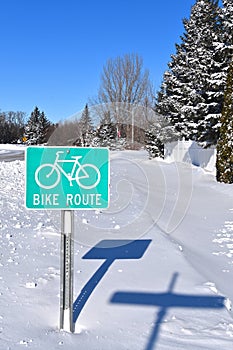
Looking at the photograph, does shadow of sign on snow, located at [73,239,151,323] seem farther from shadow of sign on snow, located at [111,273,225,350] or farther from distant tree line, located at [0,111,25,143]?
distant tree line, located at [0,111,25,143]

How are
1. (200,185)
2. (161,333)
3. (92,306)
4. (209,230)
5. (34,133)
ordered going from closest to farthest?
(161,333) → (92,306) → (209,230) → (200,185) → (34,133)

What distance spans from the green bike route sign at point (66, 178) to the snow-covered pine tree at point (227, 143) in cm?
976

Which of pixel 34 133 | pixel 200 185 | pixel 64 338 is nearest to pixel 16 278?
pixel 64 338

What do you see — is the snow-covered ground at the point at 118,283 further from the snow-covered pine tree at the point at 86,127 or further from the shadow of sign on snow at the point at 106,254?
the snow-covered pine tree at the point at 86,127

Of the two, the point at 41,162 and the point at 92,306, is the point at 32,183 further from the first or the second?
the point at 92,306

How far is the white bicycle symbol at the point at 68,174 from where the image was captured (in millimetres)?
2203

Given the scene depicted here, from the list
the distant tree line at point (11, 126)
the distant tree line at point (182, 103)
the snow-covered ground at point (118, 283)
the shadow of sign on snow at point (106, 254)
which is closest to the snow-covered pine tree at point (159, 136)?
the distant tree line at point (182, 103)

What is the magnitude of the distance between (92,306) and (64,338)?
0.56 m

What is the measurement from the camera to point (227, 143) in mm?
11438

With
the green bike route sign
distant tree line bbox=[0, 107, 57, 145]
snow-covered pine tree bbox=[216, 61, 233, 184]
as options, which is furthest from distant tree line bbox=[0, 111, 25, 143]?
the green bike route sign

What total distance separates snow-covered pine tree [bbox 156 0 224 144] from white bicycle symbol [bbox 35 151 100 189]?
45.2 ft

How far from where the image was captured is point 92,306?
2.71 m

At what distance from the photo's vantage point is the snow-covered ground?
227cm

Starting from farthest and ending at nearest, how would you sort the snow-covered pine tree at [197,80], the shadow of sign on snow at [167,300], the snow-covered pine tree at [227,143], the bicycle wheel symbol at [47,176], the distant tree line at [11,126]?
the distant tree line at [11,126] → the snow-covered pine tree at [197,80] → the snow-covered pine tree at [227,143] → the shadow of sign on snow at [167,300] → the bicycle wheel symbol at [47,176]
